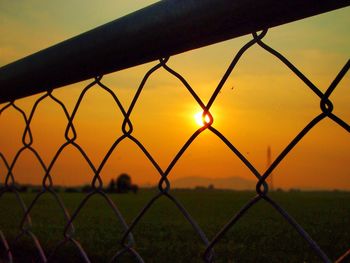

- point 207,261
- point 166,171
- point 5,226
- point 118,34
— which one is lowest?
point 207,261

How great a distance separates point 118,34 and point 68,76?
0.26 m

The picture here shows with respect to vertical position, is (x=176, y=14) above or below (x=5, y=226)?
below

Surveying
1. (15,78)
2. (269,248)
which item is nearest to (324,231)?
(269,248)

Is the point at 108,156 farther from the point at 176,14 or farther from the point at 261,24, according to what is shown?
the point at 261,24

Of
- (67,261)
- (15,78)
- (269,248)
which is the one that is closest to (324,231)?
(269,248)

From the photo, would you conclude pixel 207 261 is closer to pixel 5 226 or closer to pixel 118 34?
pixel 118 34

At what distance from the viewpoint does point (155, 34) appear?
35.9 inches

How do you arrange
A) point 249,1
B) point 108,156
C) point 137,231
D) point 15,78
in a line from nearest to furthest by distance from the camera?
point 249,1, point 108,156, point 15,78, point 137,231

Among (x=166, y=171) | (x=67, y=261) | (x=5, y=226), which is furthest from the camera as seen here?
(x=5, y=226)

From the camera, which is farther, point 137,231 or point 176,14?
point 137,231

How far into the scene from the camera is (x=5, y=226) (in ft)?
22.8

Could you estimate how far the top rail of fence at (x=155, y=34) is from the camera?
74 centimetres

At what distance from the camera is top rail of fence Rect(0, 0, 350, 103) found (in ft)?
2.44

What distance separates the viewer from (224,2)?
0.79 m
